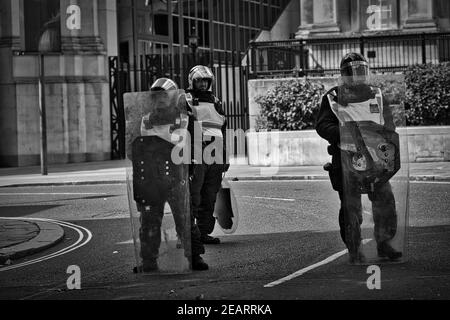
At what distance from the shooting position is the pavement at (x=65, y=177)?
12445mm

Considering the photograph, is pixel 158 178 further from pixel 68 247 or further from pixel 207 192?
pixel 68 247

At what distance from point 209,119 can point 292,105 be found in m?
13.8

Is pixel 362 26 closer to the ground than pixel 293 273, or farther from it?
farther from it

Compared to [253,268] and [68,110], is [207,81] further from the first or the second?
[68,110]

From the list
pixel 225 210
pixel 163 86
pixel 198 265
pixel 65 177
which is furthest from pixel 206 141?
pixel 65 177

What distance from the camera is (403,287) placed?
27.3ft

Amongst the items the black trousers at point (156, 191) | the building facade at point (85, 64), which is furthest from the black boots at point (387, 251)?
the building facade at point (85, 64)

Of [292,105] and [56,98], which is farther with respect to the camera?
[56,98]

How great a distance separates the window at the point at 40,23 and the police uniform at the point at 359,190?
2258cm

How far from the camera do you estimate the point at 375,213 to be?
978 cm

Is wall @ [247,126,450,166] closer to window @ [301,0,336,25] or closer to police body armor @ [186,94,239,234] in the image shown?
window @ [301,0,336,25]

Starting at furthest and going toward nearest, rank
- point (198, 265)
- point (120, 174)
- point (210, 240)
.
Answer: point (120, 174) < point (210, 240) < point (198, 265)
